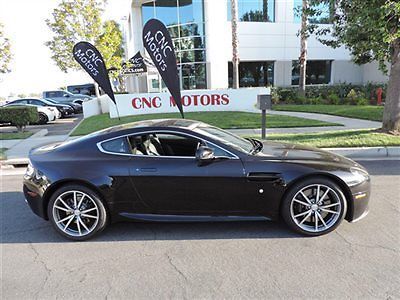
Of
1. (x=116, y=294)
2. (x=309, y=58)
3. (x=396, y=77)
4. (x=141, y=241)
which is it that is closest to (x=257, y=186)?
(x=141, y=241)

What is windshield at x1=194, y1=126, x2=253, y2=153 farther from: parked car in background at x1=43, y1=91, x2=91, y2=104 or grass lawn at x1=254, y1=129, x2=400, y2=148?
parked car in background at x1=43, y1=91, x2=91, y2=104

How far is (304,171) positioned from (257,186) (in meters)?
0.54

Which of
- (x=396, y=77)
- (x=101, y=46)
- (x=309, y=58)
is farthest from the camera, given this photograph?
(x=309, y=58)

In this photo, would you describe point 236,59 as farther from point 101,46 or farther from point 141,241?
point 141,241

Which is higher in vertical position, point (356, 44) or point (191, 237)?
point (356, 44)

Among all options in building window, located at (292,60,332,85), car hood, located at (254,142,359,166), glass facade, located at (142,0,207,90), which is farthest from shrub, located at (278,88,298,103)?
car hood, located at (254,142,359,166)

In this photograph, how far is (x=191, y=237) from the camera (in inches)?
143

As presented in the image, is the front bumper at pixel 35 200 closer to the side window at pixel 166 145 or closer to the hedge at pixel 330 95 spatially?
the side window at pixel 166 145

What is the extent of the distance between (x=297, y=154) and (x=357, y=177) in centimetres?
70

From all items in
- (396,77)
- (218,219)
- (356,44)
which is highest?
(356,44)

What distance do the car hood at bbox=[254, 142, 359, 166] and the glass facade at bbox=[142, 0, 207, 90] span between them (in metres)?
18.6

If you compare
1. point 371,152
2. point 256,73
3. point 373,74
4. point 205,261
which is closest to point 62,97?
point 256,73

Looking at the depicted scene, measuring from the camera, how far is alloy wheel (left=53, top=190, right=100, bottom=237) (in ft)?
12.0

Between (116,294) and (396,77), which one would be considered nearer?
(116,294)
